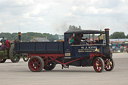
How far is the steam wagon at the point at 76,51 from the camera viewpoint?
16.4 meters

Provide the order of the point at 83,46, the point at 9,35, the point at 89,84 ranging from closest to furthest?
the point at 89,84 → the point at 83,46 → the point at 9,35

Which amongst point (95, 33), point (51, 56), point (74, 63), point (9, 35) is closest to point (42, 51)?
point (51, 56)

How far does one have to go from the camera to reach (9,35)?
12569 centimetres

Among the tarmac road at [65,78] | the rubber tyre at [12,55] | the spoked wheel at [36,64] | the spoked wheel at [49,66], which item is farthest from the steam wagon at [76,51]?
the rubber tyre at [12,55]

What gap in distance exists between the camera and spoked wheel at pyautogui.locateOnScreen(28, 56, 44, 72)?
55.7ft

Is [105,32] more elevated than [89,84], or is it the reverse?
[105,32]

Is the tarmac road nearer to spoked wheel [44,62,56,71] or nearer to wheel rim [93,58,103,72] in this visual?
wheel rim [93,58,103,72]

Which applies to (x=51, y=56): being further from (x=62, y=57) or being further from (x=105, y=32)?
(x=105, y=32)

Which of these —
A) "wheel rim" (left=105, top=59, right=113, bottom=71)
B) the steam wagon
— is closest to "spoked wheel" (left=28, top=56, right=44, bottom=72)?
the steam wagon

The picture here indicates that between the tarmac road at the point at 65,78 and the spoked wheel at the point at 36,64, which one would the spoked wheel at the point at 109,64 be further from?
the spoked wheel at the point at 36,64

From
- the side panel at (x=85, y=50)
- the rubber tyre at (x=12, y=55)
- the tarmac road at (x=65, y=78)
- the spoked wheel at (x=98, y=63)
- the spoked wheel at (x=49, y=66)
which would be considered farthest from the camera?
the rubber tyre at (x=12, y=55)

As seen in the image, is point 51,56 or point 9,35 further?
point 9,35

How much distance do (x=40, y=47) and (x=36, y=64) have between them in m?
0.97

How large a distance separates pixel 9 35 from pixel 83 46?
11116 cm
